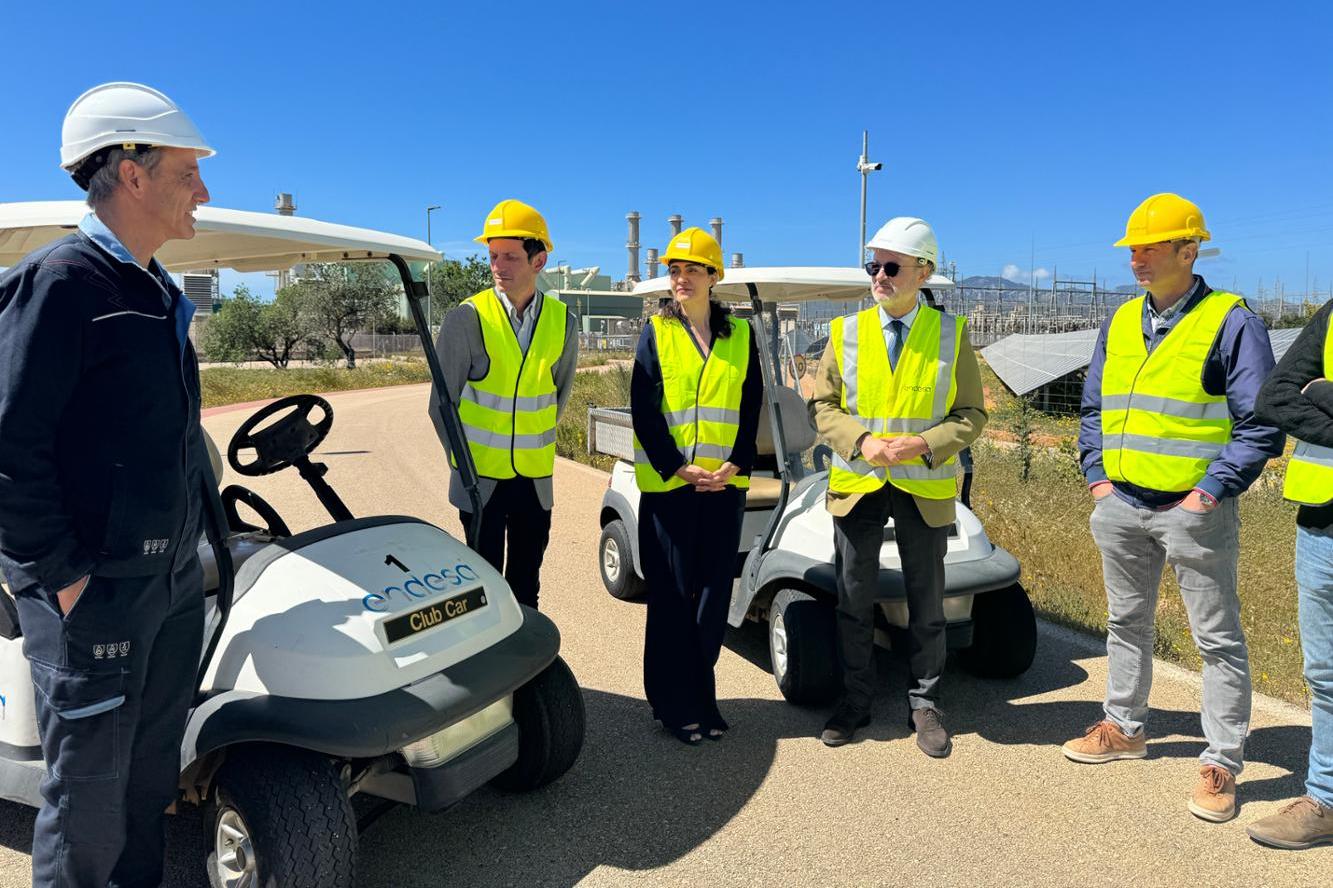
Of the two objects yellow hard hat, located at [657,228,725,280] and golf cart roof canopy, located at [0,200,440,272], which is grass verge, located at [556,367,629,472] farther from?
golf cart roof canopy, located at [0,200,440,272]

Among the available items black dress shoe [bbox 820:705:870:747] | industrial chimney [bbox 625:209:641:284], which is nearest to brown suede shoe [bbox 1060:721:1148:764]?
black dress shoe [bbox 820:705:870:747]

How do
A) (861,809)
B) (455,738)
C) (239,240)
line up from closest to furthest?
(455,738)
(239,240)
(861,809)

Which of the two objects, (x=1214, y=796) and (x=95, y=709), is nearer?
(x=95, y=709)

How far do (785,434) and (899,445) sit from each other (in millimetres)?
1504

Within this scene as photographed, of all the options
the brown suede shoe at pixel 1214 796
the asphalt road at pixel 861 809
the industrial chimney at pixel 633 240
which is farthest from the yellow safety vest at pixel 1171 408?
the industrial chimney at pixel 633 240

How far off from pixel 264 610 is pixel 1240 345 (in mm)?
3189

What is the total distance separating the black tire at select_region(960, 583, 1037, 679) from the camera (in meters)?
3.98

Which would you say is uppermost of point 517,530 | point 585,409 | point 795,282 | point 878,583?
point 795,282

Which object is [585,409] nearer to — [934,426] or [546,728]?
[934,426]

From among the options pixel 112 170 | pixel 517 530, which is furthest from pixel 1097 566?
→ pixel 112 170

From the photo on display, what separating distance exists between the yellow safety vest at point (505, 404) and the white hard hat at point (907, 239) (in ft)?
4.60

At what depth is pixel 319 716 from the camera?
2.23 meters

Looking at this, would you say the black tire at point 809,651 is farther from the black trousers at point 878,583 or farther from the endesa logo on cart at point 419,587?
the endesa logo on cart at point 419,587

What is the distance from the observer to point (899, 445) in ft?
10.9
